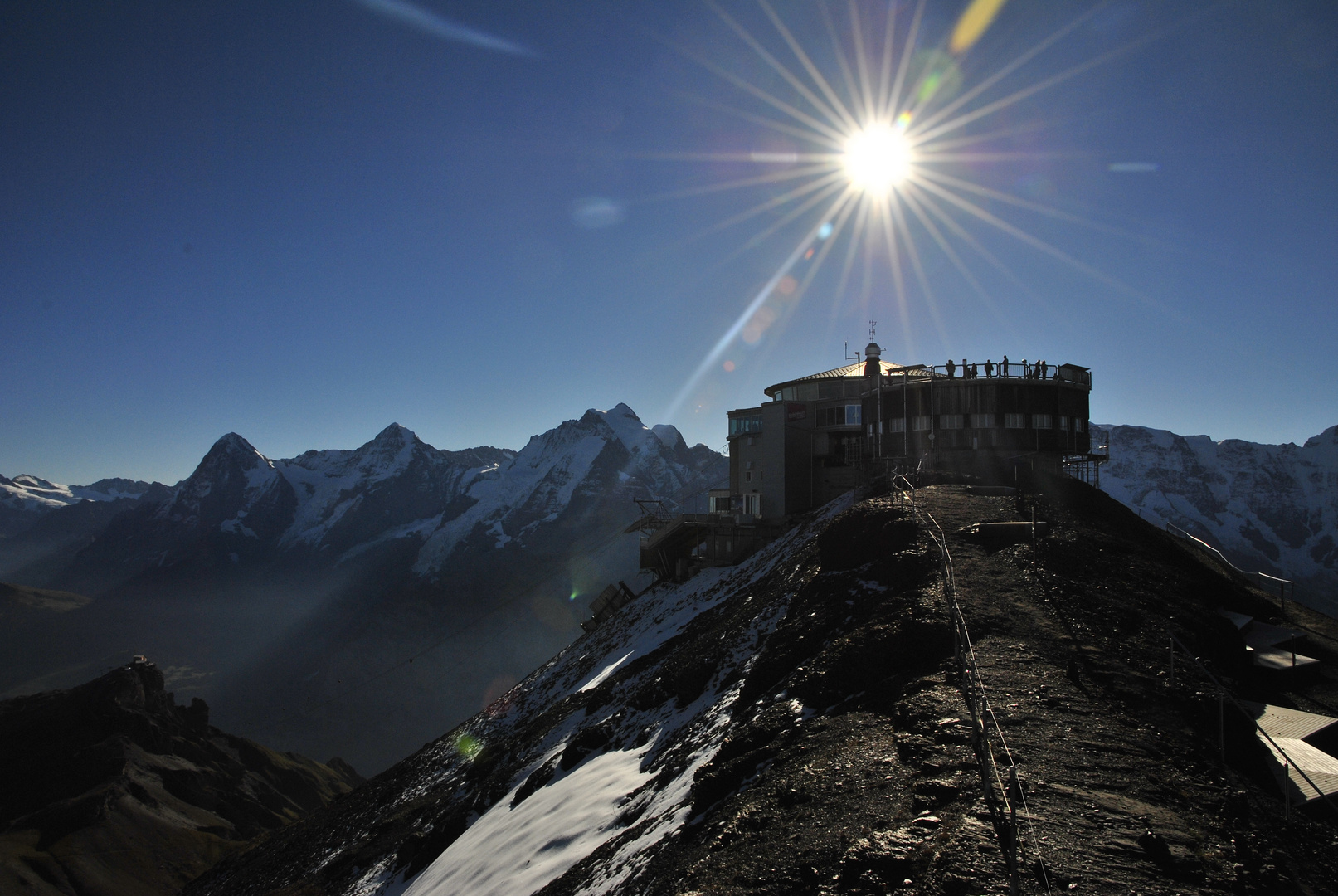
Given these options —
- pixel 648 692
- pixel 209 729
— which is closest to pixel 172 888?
pixel 209 729

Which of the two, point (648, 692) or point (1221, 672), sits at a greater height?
point (1221, 672)

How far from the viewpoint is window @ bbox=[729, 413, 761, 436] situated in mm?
47562

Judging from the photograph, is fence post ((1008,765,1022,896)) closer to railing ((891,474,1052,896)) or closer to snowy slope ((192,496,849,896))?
railing ((891,474,1052,896))

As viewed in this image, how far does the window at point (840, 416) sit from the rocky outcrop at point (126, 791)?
2850 inches

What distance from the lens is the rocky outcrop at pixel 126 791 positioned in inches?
2378

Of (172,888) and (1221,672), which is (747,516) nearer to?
(1221,672)

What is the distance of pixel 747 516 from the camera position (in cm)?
4284

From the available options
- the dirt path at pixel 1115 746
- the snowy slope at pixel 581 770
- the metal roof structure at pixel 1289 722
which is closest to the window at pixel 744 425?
the snowy slope at pixel 581 770

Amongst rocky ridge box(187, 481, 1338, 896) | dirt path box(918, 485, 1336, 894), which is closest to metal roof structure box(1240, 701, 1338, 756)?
rocky ridge box(187, 481, 1338, 896)

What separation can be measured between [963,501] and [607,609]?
34.7 metres

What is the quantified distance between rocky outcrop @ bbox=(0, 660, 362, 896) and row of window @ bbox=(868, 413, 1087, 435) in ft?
254

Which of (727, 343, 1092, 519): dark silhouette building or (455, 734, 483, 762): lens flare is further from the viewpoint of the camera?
(727, 343, 1092, 519): dark silhouette building

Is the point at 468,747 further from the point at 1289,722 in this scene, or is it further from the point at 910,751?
the point at 1289,722

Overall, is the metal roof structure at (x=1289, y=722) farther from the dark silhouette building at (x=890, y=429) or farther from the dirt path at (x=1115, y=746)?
the dark silhouette building at (x=890, y=429)
